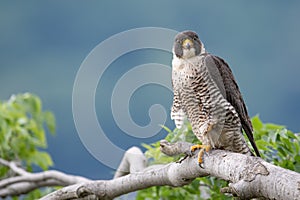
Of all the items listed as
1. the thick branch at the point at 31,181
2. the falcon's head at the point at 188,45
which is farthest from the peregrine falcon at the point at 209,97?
the thick branch at the point at 31,181

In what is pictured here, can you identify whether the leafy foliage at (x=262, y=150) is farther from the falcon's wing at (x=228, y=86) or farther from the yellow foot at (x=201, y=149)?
the yellow foot at (x=201, y=149)

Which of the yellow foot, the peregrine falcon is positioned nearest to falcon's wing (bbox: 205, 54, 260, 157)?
the peregrine falcon

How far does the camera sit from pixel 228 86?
257cm

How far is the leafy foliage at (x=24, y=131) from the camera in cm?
449

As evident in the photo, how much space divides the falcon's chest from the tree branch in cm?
33

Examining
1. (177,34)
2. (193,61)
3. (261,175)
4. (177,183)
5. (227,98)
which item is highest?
(177,34)

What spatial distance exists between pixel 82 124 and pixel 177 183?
→ 569mm

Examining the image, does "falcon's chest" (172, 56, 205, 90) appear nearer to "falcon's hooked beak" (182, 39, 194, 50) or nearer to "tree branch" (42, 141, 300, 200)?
"falcon's hooked beak" (182, 39, 194, 50)

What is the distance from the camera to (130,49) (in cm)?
262

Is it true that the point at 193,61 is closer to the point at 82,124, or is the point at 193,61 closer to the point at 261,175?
the point at 82,124

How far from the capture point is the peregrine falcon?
2.51 m

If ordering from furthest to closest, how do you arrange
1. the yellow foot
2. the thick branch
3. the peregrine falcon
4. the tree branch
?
the thick branch → the peregrine falcon → the yellow foot → the tree branch

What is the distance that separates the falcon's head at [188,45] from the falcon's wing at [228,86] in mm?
76

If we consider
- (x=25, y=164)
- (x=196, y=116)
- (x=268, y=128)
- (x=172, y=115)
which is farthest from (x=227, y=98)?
(x=25, y=164)
